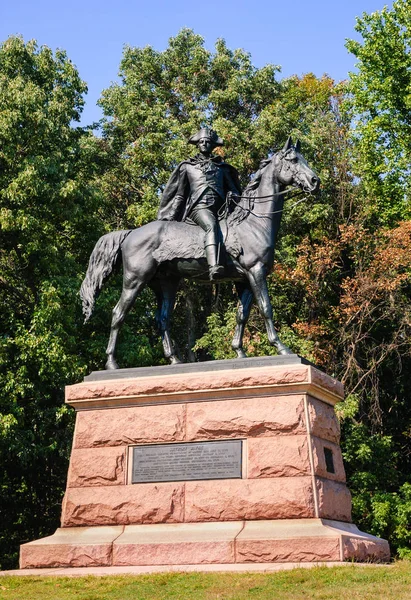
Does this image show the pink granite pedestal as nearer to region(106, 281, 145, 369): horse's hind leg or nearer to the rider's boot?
region(106, 281, 145, 369): horse's hind leg

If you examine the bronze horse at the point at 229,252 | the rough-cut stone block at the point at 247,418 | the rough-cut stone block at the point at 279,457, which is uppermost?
the bronze horse at the point at 229,252

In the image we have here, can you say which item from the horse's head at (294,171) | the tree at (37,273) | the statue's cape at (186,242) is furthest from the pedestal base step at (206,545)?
the tree at (37,273)

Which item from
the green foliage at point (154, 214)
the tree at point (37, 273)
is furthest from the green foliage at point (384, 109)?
the tree at point (37, 273)

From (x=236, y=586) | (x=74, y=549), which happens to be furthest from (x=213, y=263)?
(x=236, y=586)

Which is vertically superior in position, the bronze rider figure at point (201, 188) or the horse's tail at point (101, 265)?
the bronze rider figure at point (201, 188)

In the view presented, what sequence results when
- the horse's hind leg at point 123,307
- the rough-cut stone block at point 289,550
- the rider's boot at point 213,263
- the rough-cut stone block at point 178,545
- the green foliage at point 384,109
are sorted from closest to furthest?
the rough-cut stone block at point 289,550 < the rough-cut stone block at point 178,545 < the rider's boot at point 213,263 < the horse's hind leg at point 123,307 < the green foliage at point 384,109

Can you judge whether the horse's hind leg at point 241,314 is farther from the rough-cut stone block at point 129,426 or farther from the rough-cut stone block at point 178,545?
the rough-cut stone block at point 178,545

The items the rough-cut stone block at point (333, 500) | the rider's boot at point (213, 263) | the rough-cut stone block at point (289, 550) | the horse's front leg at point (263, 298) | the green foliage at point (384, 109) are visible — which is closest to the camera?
the rough-cut stone block at point (289, 550)

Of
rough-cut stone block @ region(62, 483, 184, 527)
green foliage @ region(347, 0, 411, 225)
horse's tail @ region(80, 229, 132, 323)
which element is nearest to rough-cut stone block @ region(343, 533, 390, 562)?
rough-cut stone block @ region(62, 483, 184, 527)

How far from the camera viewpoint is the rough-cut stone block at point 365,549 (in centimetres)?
911

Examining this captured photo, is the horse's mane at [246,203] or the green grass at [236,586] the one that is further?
the horse's mane at [246,203]

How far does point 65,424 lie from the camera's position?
2095cm

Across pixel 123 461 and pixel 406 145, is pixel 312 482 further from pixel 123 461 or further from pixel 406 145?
pixel 406 145

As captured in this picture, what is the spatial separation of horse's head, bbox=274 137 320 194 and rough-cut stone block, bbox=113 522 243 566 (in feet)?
14.4
